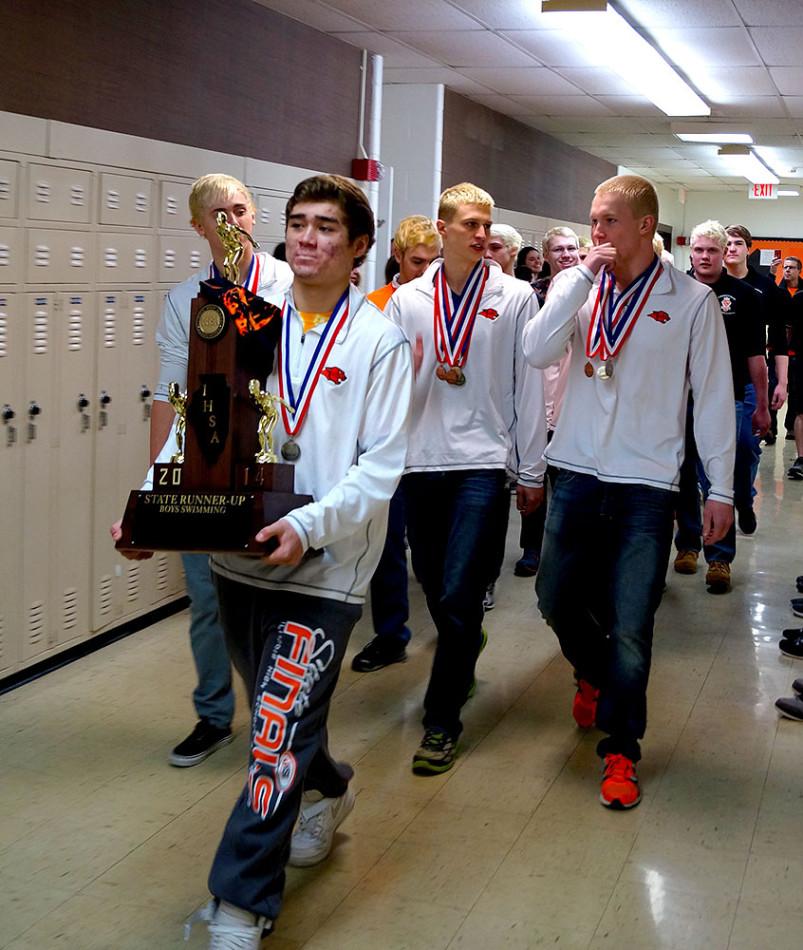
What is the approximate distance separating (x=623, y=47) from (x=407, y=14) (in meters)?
1.44

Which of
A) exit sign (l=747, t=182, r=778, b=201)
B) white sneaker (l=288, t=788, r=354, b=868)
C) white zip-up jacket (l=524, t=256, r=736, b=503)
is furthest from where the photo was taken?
exit sign (l=747, t=182, r=778, b=201)

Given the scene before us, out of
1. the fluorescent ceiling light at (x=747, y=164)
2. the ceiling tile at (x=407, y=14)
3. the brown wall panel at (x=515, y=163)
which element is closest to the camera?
the ceiling tile at (x=407, y=14)

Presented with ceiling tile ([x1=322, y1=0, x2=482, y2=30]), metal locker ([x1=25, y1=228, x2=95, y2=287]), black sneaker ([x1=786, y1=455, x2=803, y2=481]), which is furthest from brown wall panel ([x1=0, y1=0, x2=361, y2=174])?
black sneaker ([x1=786, y1=455, x2=803, y2=481])

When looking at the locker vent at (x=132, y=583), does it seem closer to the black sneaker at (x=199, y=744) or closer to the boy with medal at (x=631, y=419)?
the black sneaker at (x=199, y=744)

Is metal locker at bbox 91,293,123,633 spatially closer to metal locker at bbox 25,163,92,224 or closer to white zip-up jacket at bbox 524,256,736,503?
metal locker at bbox 25,163,92,224

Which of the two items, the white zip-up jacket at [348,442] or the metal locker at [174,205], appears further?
the metal locker at [174,205]

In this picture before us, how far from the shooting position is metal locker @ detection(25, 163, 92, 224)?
169 inches

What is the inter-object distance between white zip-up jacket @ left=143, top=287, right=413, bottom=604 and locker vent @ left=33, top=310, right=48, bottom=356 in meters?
1.98

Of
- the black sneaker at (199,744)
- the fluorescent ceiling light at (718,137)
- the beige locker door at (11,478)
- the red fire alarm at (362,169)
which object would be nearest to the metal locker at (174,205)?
the beige locker door at (11,478)

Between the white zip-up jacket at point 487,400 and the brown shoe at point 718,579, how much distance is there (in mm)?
2379

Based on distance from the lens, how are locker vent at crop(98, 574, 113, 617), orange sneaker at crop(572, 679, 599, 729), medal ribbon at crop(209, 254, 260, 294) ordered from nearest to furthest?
medal ribbon at crop(209, 254, 260, 294)
orange sneaker at crop(572, 679, 599, 729)
locker vent at crop(98, 574, 113, 617)

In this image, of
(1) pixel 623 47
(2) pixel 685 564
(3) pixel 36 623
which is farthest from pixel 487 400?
(1) pixel 623 47

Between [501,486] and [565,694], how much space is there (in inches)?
41.5

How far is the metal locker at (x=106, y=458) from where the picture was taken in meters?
4.74
